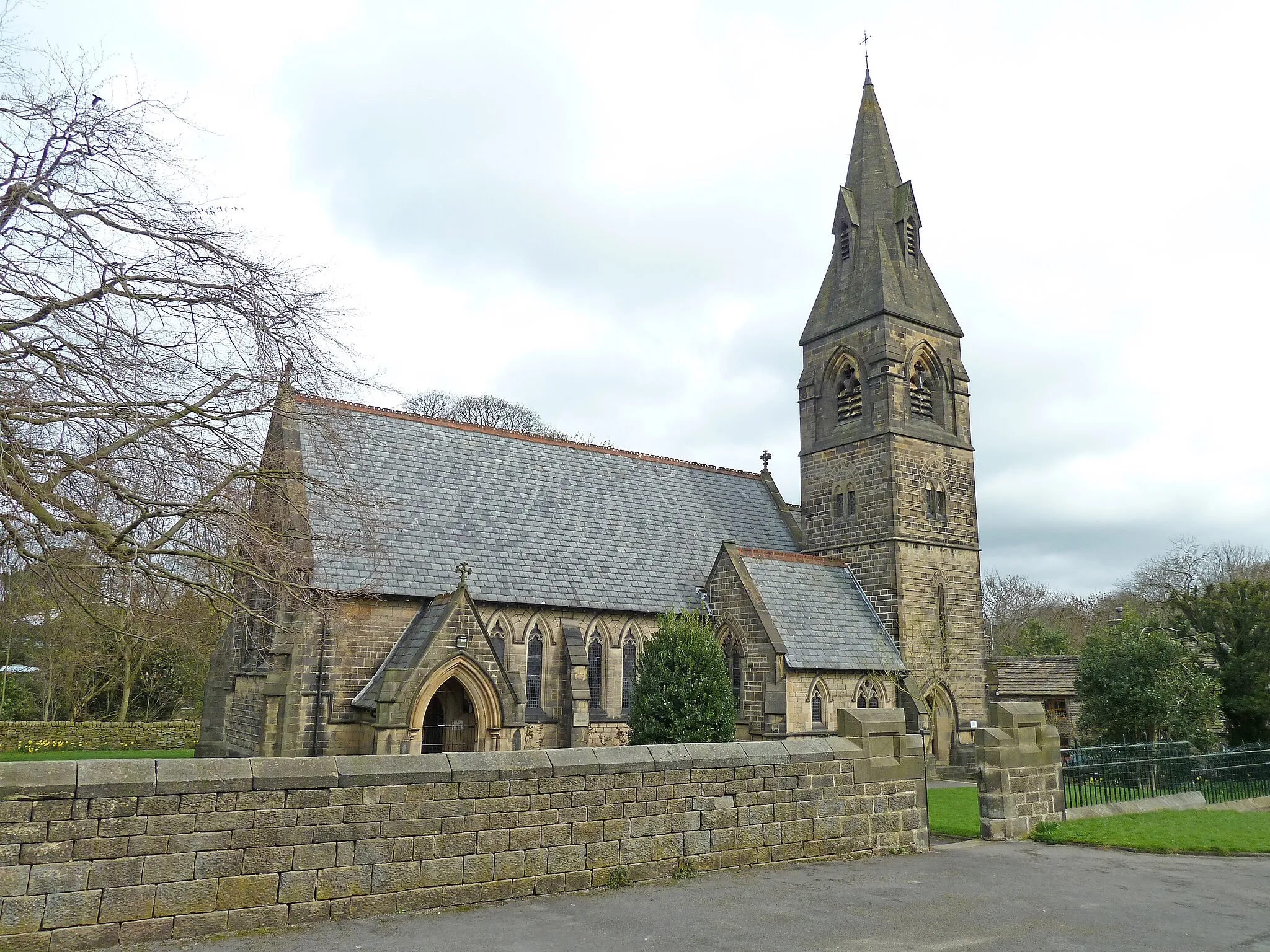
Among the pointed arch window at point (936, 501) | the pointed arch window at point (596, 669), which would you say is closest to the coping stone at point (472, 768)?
the pointed arch window at point (596, 669)

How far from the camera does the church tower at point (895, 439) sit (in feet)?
87.9

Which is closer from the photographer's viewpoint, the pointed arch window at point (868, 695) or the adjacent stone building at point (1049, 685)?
the pointed arch window at point (868, 695)

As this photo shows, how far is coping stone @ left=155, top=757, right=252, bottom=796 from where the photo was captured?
7.31 meters

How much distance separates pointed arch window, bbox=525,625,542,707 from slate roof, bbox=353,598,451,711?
312 centimetres

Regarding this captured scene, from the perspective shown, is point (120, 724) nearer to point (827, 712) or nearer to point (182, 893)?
point (827, 712)

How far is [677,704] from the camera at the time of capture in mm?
18719

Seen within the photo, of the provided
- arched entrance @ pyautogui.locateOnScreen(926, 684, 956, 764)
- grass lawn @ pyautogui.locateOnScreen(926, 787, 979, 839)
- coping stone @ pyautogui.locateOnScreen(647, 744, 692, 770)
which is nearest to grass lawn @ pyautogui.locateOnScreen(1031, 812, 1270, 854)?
grass lawn @ pyautogui.locateOnScreen(926, 787, 979, 839)

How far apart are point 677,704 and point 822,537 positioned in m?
12.5

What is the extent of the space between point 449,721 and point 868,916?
483 inches

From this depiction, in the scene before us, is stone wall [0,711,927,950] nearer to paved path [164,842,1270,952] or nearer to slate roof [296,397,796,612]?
paved path [164,842,1270,952]

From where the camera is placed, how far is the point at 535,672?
71.2ft

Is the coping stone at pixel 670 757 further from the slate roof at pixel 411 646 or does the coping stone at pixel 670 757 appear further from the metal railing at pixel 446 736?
the metal railing at pixel 446 736

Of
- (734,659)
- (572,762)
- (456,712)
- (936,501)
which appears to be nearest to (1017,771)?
(572,762)

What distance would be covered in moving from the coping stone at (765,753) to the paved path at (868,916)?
129 cm
